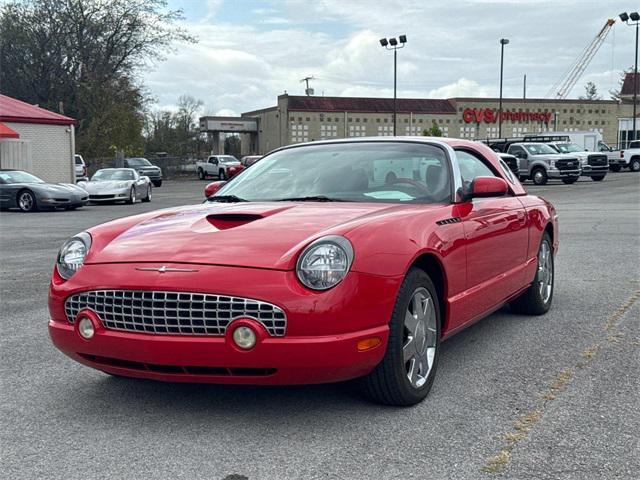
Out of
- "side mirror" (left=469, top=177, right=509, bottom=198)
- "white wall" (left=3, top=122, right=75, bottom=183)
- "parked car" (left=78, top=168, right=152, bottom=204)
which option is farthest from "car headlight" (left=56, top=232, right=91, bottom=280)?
"white wall" (left=3, top=122, right=75, bottom=183)

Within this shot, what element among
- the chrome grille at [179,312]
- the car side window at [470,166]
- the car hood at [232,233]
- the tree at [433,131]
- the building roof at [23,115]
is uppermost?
the tree at [433,131]

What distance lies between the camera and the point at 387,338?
3.74 metres

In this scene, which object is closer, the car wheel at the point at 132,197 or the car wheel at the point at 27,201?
the car wheel at the point at 27,201

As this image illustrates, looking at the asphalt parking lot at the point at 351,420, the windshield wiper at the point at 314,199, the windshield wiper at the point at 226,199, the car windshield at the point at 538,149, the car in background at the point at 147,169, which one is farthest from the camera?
the car in background at the point at 147,169

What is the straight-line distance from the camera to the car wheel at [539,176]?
32781 millimetres

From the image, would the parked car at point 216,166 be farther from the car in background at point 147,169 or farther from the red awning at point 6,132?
the red awning at point 6,132

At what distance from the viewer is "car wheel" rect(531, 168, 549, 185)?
32781 mm

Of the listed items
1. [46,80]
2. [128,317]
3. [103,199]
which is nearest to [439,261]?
[128,317]

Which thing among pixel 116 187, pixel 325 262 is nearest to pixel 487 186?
pixel 325 262

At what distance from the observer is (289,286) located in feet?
11.6

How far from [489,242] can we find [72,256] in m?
2.61

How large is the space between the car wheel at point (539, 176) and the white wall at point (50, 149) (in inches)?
778

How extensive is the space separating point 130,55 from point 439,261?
5039 centimetres

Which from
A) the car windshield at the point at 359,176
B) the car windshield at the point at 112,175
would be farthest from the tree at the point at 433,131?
the car windshield at the point at 359,176
